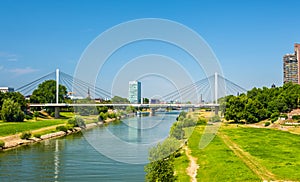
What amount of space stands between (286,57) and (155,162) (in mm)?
76440

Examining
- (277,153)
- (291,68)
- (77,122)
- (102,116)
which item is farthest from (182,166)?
(291,68)

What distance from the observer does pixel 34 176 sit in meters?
13.2

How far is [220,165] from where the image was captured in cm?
1389

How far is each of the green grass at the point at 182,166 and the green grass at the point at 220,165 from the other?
1.53 feet

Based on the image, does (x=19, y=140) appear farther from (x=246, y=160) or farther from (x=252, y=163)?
(x=252, y=163)

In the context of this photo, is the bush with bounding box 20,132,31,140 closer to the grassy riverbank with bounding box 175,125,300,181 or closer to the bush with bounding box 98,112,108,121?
the grassy riverbank with bounding box 175,125,300,181

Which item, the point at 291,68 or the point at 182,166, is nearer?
the point at 182,166

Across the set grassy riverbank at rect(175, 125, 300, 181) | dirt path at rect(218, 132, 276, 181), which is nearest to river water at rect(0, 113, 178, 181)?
grassy riverbank at rect(175, 125, 300, 181)

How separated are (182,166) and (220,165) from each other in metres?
1.49

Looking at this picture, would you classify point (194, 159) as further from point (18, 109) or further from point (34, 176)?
point (18, 109)

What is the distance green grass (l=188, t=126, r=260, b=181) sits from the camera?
39.9 feet

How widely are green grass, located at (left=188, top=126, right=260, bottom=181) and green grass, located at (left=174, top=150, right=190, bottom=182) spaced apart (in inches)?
18.3

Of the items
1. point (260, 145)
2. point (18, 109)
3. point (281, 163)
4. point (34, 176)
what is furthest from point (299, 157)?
point (18, 109)

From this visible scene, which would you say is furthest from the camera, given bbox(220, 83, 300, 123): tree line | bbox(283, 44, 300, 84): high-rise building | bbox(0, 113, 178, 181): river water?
bbox(283, 44, 300, 84): high-rise building
